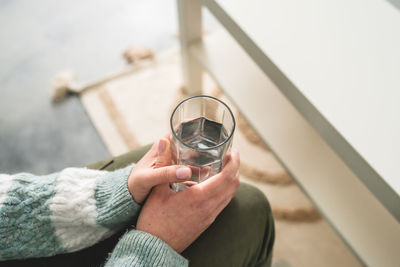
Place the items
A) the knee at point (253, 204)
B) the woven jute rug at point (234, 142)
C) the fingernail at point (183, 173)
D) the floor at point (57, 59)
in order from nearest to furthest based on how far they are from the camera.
A: the fingernail at point (183, 173), the knee at point (253, 204), the woven jute rug at point (234, 142), the floor at point (57, 59)

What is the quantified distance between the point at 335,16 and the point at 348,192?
398 mm

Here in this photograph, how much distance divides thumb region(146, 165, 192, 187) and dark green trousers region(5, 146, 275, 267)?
0.14m

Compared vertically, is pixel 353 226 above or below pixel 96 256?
below

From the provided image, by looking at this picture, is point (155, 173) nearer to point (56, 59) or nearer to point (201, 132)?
point (201, 132)

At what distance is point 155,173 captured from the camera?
0.56 m

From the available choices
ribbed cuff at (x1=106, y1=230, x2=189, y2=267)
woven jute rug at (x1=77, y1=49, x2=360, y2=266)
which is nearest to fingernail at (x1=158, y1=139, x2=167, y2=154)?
ribbed cuff at (x1=106, y1=230, x2=189, y2=267)

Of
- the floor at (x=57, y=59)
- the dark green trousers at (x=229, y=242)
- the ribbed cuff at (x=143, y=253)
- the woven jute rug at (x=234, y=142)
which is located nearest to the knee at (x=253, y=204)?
the dark green trousers at (x=229, y=242)

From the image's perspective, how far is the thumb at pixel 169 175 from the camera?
537 mm

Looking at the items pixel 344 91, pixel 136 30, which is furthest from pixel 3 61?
pixel 344 91

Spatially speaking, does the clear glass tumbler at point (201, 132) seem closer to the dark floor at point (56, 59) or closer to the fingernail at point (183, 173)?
the fingernail at point (183, 173)

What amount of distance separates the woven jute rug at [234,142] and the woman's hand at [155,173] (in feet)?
1.96

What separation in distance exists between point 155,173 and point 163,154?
0.16 ft

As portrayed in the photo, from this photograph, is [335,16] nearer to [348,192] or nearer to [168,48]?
[348,192]

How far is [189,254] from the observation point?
0.61 m
